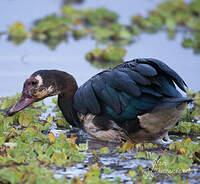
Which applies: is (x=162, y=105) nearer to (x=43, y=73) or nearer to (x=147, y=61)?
(x=147, y=61)

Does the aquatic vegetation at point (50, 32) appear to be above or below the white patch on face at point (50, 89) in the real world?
above

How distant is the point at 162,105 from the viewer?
6383 mm

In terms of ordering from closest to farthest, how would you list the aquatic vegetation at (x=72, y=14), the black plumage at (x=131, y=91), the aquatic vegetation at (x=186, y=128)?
the black plumage at (x=131, y=91)
the aquatic vegetation at (x=186, y=128)
the aquatic vegetation at (x=72, y=14)

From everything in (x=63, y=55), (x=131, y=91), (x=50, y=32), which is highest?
(x=50, y=32)

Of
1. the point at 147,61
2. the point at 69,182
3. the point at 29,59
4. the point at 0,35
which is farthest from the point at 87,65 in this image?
the point at 69,182

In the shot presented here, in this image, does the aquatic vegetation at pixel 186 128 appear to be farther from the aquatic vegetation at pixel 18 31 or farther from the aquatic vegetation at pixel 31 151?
the aquatic vegetation at pixel 18 31

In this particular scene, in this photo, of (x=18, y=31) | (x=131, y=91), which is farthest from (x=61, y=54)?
(x=131, y=91)

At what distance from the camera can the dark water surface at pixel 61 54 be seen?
32.4ft

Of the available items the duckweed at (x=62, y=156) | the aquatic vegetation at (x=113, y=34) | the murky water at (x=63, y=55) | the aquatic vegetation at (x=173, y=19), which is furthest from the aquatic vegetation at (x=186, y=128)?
the aquatic vegetation at (x=173, y=19)

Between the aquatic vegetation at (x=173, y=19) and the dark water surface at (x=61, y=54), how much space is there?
40cm

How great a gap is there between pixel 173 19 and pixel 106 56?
3.85 metres

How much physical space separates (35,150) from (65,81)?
150 centimetres

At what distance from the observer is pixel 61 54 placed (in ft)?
37.1

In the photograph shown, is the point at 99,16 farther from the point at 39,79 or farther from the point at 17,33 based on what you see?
the point at 39,79
